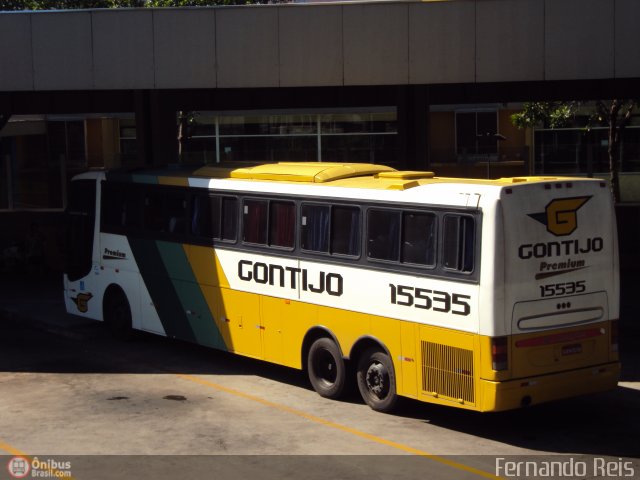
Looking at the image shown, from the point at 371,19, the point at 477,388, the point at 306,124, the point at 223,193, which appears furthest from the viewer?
the point at 306,124

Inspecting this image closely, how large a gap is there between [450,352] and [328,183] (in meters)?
3.30

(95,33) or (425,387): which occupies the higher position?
(95,33)

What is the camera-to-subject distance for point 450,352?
12.0 m

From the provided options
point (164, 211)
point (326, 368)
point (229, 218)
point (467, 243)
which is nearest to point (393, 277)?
point (467, 243)

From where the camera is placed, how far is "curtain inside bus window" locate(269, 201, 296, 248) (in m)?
14.5

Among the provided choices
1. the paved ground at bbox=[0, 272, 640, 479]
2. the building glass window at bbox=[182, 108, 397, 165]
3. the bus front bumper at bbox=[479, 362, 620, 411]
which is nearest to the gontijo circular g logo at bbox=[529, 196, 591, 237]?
the bus front bumper at bbox=[479, 362, 620, 411]

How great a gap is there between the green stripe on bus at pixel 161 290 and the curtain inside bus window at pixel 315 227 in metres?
3.39

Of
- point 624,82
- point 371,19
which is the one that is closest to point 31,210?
point 371,19

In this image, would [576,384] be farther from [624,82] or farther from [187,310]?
[624,82]

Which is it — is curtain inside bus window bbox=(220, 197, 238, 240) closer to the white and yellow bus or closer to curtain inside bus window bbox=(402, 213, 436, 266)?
the white and yellow bus

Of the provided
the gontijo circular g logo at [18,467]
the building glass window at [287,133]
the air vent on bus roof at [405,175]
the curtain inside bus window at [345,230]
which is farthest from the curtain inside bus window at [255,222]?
the building glass window at [287,133]

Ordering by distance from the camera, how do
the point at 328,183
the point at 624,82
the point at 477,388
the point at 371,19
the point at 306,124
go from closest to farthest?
the point at 477,388, the point at 328,183, the point at 371,19, the point at 624,82, the point at 306,124

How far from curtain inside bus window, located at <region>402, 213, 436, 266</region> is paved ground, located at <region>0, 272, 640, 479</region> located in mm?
2053

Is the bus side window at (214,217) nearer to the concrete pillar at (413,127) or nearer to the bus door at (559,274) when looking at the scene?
the bus door at (559,274)
